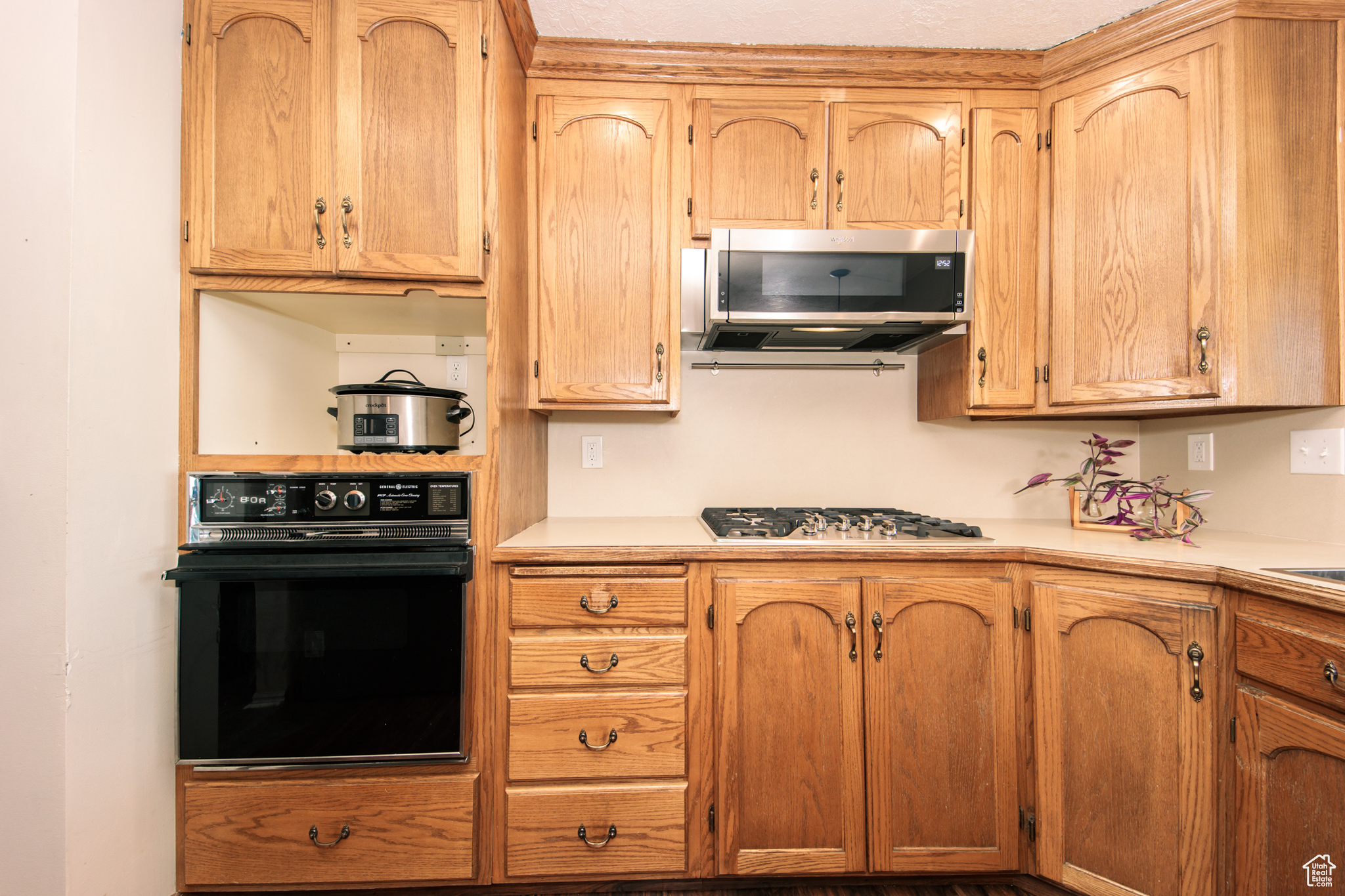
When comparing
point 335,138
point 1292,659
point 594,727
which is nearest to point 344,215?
point 335,138

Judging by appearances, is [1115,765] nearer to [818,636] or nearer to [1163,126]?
[818,636]

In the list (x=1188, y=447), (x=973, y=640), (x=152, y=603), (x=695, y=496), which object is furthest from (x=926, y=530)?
(x=152, y=603)

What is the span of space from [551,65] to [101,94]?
104 cm

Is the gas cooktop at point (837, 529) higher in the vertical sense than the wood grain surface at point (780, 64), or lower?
lower

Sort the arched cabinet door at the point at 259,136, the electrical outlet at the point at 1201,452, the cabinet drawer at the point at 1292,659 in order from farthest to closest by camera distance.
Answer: the electrical outlet at the point at 1201,452
the arched cabinet door at the point at 259,136
the cabinet drawer at the point at 1292,659

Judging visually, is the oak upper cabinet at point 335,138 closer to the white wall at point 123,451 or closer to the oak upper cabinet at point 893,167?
the white wall at point 123,451

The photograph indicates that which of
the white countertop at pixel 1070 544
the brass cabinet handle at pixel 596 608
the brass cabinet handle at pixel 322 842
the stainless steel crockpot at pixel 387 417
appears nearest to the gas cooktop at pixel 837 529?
the white countertop at pixel 1070 544

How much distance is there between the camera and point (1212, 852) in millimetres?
1163

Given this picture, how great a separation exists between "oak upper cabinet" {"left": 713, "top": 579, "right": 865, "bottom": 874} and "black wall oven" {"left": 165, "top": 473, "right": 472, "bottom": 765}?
662 mm

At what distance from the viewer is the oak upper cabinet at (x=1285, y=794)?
97cm

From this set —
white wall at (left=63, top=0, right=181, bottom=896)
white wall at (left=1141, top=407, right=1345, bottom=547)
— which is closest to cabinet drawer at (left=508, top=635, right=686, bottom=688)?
white wall at (left=63, top=0, right=181, bottom=896)

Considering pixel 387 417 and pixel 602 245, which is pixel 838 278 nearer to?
pixel 602 245

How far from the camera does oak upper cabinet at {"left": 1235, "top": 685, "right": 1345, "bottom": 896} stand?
3.18 ft

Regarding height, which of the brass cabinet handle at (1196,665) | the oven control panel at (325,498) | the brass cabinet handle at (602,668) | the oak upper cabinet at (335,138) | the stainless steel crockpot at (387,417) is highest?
the oak upper cabinet at (335,138)
